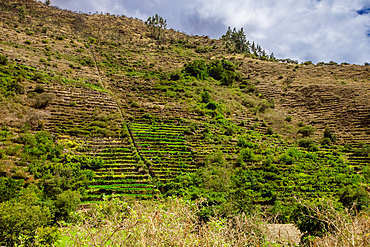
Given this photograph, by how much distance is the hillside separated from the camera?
1981 centimetres

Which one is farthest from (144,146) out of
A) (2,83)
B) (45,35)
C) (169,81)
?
(45,35)

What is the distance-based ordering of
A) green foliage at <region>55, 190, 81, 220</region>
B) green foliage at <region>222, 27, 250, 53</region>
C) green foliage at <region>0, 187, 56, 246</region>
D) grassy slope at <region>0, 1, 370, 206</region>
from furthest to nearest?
green foliage at <region>222, 27, 250, 53</region>, grassy slope at <region>0, 1, 370, 206</region>, green foliage at <region>55, 190, 81, 220</region>, green foliage at <region>0, 187, 56, 246</region>

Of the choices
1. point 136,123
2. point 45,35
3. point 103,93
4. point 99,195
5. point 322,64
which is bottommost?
point 99,195

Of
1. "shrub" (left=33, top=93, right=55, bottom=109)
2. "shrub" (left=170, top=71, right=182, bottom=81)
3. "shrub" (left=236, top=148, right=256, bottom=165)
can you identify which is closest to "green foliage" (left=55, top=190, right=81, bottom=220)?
"shrub" (left=33, top=93, right=55, bottom=109)

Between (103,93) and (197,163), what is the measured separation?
2107cm

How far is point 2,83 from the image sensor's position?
83.4 ft

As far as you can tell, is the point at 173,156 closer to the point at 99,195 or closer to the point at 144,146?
Result: the point at 144,146

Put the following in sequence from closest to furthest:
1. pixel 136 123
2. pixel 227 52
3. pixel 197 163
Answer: pixel 197 163, pixel 136 123, pixel 227 52

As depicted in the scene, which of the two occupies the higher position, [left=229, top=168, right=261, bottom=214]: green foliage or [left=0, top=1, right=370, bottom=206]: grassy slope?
[left=0, top=1, right=370, bottom=206]: grassy slope

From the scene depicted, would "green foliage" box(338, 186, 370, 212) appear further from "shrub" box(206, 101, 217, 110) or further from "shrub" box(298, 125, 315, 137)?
"shrub" box(206, 101, 217, 110)

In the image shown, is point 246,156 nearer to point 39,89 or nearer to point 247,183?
point 247,183

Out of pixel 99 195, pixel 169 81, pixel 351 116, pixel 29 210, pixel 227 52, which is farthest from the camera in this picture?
pixel 227 52

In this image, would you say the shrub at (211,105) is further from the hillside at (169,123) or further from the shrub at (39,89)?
the shrub at (39,89)

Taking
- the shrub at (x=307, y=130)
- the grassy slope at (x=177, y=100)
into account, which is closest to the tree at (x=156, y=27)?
the grassy slope at (x=177, y=100)
